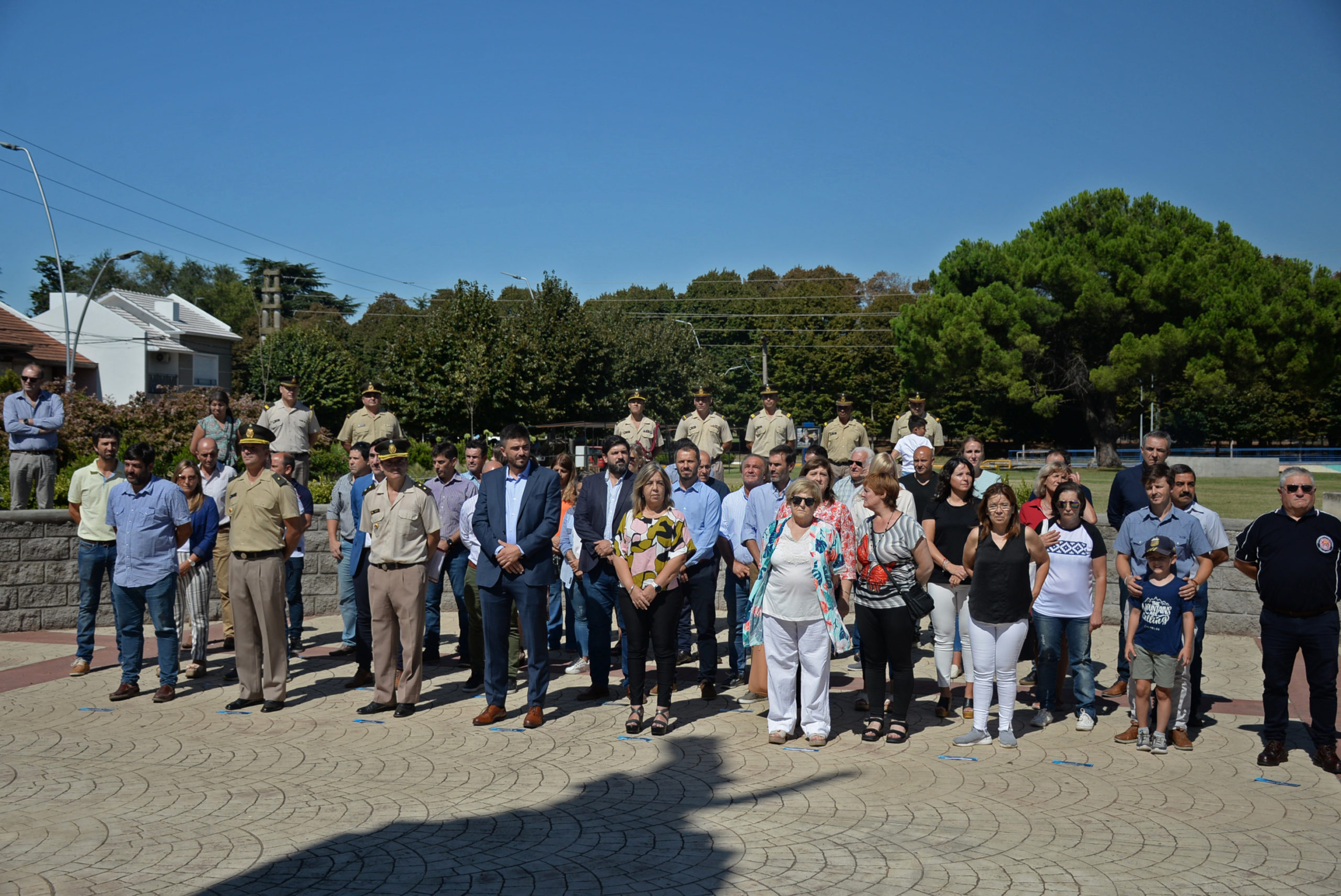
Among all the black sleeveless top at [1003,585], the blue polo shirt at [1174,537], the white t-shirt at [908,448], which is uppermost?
the white t-shirt at [908,448]

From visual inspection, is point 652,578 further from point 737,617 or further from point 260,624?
point 260,624

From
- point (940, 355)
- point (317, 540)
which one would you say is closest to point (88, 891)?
point (317, 540)

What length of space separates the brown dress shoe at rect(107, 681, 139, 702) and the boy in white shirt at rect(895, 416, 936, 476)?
26.2 feet

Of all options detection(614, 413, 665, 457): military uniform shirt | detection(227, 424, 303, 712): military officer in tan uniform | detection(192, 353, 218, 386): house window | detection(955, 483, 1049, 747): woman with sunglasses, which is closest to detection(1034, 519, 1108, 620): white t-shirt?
detection(955, 483, 1049, 747): woman with sunglasses

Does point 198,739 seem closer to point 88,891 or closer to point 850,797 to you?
point 88,891

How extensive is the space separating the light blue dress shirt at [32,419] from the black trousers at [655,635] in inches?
321

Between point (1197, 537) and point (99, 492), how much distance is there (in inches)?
351

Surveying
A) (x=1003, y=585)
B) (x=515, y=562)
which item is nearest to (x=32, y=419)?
(x=515, y=562)

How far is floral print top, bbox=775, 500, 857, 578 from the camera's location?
7070 mm

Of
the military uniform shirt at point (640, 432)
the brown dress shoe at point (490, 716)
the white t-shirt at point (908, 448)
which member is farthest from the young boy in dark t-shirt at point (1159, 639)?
the military uniform shirt at point (640, 432)

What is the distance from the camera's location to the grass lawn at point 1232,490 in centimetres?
1955

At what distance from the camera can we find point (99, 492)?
8.91 meters

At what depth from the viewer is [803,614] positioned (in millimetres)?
6938

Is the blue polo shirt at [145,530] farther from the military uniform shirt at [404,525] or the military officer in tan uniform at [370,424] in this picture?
the military officer in tan uniform at [370,424]
